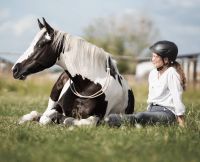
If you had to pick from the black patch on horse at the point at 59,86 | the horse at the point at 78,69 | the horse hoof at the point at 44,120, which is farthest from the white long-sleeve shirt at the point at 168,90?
the horse hoof at the point at 44,120

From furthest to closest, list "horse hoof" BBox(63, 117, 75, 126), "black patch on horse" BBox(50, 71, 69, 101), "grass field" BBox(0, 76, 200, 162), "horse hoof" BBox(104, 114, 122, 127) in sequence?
"black patch on horse" BBox(50, 71, 69, 101) < "horse hoof" BBox(63, 117, 75, 126) < "horse hoof" BBox(104, 114, 122, 127) < "grass field" BBox(0, 76, 200, 162)

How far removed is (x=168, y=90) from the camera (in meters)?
6.44

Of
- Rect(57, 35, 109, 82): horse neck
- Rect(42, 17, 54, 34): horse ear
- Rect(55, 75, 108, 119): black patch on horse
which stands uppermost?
Rect(42, 17, 54, 34): horse ear

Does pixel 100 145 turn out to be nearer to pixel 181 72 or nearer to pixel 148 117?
pixel 148 117

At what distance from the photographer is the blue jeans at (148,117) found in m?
6.04

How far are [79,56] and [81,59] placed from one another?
0.14ft

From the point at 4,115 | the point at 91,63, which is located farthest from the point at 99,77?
the point at 4,115

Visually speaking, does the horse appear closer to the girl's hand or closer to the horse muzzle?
the horse muzzle

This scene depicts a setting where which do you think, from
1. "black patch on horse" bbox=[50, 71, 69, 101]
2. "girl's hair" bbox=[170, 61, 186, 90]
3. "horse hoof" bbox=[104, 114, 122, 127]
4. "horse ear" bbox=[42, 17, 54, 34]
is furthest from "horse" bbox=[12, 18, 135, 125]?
"girl's hair" bbox=[170, 61, 186, 90]

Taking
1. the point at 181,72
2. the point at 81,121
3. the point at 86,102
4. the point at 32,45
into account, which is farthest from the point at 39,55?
the point at 181,72

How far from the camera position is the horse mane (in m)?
6.30

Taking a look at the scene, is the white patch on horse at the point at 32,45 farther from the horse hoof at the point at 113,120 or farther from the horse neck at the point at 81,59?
the horse hoof at the point at 113,120

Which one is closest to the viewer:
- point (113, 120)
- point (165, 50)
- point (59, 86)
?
point (113, 120)

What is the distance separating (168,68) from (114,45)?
1621 inches
